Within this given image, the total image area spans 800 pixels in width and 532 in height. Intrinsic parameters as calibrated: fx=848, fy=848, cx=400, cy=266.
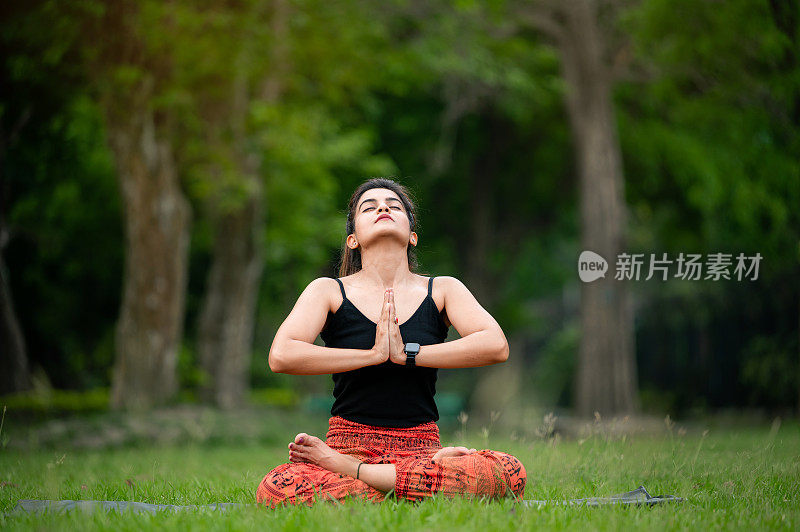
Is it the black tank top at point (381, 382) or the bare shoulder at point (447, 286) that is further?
the bare shoulder at point (447, 286)

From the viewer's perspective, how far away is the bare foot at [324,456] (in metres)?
4.22

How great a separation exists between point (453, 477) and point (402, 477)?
0.83ft

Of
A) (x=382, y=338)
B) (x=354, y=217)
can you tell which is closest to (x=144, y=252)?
(x=354, y=217)

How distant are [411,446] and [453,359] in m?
0.52

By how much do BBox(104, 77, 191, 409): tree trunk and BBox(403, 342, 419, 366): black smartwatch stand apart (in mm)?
9624

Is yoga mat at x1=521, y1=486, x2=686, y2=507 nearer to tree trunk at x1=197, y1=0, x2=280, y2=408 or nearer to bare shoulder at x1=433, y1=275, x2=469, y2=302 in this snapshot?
bare shoulder at x1=433, y1=275, x2=469, y2=302

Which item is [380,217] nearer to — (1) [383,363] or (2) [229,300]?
(1) [383,363]

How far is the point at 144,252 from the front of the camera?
13.2 meters

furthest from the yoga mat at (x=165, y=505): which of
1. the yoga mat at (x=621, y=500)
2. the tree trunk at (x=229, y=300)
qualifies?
→ the tree trunk at (x=229, y=300)

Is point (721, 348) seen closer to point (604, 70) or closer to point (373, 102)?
point (604, 70)

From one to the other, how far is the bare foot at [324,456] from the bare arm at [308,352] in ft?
1.15

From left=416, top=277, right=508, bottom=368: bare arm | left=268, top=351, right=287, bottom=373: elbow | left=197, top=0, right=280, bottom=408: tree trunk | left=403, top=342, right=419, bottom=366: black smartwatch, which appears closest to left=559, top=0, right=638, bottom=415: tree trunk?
left=197, top=0, right=280, bottom=408: tree trunk

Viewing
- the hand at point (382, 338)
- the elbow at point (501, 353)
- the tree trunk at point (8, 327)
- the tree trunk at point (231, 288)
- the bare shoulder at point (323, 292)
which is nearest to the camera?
the hand at point (382, 338)

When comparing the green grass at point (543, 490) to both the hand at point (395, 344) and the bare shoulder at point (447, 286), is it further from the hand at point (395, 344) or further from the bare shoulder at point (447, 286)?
the bare shoulder at point (447, 286)
